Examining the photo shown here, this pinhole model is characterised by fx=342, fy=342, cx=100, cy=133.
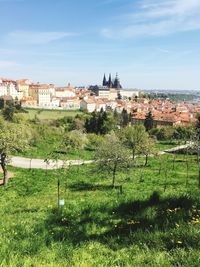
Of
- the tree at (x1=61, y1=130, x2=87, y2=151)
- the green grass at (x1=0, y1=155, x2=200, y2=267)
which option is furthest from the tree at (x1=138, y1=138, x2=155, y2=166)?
the green grass at (x1=0, y1=155, x2=200, y2=267)

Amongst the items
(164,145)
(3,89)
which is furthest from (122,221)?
(3,89)

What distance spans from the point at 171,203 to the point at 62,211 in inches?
123

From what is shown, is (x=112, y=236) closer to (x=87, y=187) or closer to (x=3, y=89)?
(x=87, y=187)

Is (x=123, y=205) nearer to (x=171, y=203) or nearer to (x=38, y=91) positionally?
(x=171, y=203)

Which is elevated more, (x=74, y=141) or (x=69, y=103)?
(x=74, y=141)

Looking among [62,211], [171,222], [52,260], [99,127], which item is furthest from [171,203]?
[99,127]

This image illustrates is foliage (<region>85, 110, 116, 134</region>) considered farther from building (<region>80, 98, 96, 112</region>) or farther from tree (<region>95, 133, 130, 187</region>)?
building (<region>80, 98, 96, 112</region>)

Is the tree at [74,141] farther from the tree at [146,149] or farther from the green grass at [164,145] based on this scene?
the tree at [146,149]

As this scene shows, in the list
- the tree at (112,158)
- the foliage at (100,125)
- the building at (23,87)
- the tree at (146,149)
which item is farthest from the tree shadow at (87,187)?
the building at (23,87)

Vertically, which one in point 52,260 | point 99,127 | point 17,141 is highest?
point 52,260

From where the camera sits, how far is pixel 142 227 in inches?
289

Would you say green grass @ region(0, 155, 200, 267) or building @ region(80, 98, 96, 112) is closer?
green grass @ region(0, 155, 200, 267)

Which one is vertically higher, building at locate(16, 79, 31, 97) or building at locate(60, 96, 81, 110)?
building at locate(16, 79, 31, 97)

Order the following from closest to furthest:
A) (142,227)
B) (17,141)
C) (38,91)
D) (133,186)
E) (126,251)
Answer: (126,251) < (142,227) < (133,186) < (17,141) < (38,91)
